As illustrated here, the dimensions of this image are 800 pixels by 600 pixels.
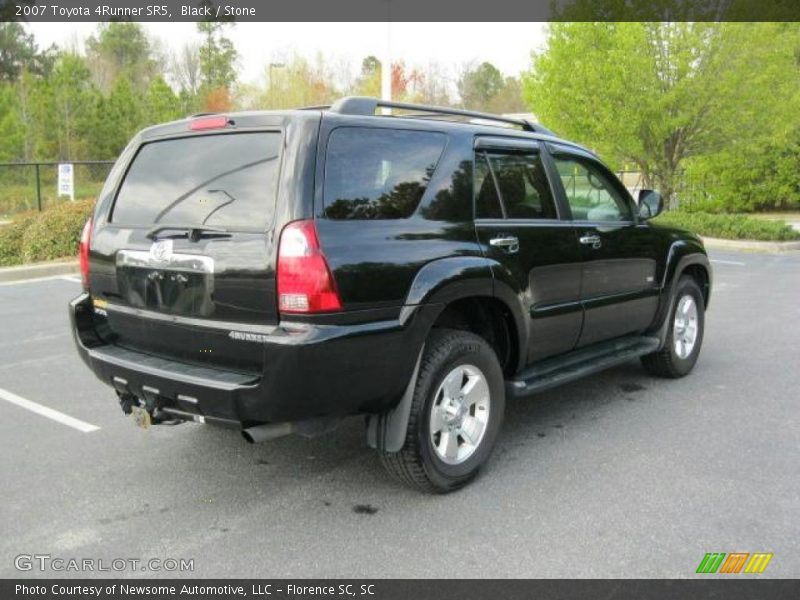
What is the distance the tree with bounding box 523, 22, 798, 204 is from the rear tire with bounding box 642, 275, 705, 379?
10.8 metres

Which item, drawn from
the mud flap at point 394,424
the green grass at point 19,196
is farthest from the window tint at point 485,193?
the green grass at point 19,196

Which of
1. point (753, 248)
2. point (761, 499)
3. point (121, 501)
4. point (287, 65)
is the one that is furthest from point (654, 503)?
point (287, 65)

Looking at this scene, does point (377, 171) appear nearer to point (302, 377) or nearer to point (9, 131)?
point (302, 377)

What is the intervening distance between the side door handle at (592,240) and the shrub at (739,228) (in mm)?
10886

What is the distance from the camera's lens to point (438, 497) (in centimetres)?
382

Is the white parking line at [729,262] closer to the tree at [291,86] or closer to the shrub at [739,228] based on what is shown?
the shrub at [739,228]

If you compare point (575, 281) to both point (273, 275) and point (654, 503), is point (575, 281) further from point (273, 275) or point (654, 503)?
point (273, 275)

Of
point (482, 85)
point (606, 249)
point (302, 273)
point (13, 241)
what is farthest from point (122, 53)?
point (302, 273)

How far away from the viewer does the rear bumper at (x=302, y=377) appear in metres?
3.18

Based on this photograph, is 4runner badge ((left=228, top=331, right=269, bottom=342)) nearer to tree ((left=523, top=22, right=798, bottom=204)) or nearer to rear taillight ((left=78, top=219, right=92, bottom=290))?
rear taillight ((left=78, top=219, right=92, bottom=290))

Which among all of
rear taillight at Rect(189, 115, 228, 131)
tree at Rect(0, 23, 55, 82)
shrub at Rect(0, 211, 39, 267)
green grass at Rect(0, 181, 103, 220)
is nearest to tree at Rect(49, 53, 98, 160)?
tree at Rect(0, 23, 55, 82)

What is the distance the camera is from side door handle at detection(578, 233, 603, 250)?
15.7ft

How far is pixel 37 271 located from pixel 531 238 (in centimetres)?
Answer: 968

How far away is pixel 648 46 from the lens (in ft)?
51.8
